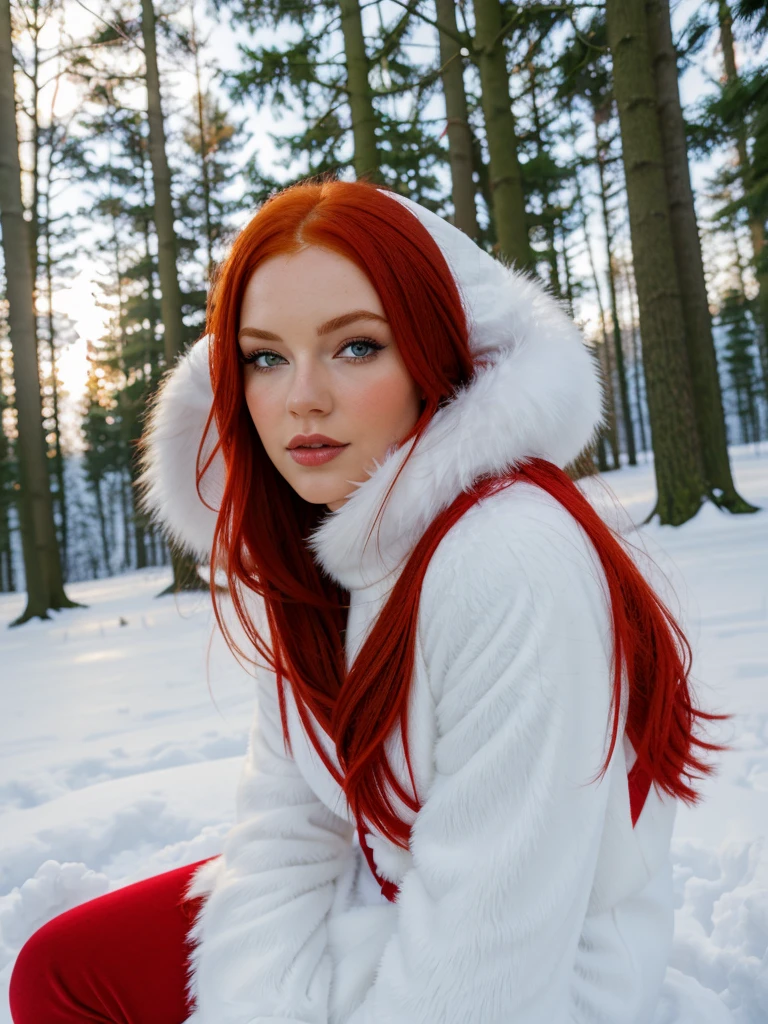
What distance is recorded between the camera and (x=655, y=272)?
7.00 metres

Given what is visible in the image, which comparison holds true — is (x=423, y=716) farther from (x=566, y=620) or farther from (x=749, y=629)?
(x=749, y=629)

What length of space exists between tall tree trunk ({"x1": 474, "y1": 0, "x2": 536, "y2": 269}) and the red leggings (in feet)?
21.9

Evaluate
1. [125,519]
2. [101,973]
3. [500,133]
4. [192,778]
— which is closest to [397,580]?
[101,973]

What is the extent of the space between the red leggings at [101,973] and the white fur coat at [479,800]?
114mm

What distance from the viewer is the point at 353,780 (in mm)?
1184

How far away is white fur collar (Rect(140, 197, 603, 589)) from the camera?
1.16 metres

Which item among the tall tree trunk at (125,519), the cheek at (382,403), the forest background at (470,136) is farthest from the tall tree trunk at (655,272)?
the tall tree trunk at (125,519)

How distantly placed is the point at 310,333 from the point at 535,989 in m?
1.00

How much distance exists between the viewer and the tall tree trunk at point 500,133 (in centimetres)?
704

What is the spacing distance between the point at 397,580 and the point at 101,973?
96 centimetres

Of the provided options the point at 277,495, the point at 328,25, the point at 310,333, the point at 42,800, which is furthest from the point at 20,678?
the point at 328,25

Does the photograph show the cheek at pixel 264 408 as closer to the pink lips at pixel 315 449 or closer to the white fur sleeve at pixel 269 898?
the pink lips at pixel 315 449

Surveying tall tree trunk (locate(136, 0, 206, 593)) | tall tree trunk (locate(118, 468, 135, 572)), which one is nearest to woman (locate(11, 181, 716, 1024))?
tall tree trunk (locate(136, 0, 206, 593))

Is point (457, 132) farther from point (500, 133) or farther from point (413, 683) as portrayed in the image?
point (413, 683)
